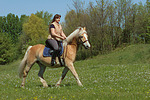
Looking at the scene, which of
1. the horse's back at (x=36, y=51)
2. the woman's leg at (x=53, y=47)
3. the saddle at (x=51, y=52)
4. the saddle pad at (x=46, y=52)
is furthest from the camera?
the horse's back at (x=36, y=51)

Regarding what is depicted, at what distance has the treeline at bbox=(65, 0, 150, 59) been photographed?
117 feet

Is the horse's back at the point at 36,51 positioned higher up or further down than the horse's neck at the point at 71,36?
further down

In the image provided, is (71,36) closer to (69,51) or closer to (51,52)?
(69,51)

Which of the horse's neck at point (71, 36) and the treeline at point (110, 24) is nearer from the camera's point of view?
the horse's neck at point (71, 36)

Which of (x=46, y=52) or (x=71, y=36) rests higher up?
(x=71, y=36)

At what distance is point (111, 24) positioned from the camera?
36.0 m

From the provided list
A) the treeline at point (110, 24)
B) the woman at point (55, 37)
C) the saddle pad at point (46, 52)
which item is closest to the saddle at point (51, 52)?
the saddle pad at point (46, 52)

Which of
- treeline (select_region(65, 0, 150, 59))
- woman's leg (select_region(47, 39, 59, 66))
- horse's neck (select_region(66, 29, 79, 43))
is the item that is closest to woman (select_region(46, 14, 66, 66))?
woman's leg (select_region(47, 39, 59, 66))

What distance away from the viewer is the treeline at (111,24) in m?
35.7

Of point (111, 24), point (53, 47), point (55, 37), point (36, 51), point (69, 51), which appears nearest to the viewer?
point (53, 47)

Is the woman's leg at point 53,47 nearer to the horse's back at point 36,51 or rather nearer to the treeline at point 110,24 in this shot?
the horse's back at point 36,51

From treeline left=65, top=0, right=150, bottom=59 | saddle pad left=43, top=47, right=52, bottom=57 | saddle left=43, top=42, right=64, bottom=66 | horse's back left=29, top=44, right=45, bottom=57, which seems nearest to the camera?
saddle left=43, top=42, right=64, bottom=66

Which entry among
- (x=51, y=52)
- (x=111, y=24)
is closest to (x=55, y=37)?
(x=51, y=52)

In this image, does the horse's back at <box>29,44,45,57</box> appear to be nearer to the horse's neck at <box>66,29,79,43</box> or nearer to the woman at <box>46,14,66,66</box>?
the woman at <box>46,14,66,66</box>
